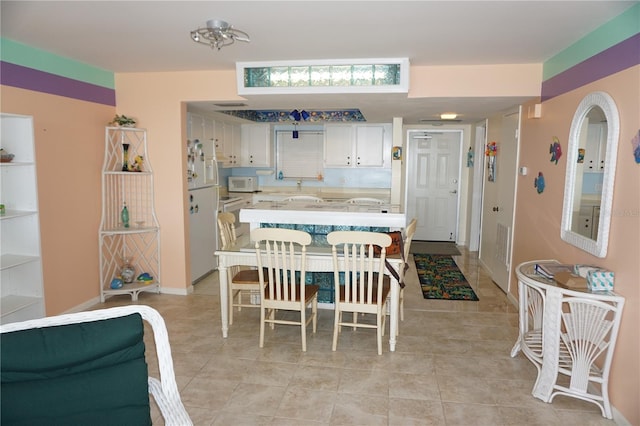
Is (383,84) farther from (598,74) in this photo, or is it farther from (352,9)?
(598,74)

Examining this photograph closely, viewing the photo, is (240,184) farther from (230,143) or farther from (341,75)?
(341,75)

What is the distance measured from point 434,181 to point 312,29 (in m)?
5.10

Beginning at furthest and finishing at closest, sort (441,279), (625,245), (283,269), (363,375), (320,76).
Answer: (441,279) < (320,76) < (283,269) < (363,375) < (625,245)

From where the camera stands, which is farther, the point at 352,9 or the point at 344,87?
the point at 344,87

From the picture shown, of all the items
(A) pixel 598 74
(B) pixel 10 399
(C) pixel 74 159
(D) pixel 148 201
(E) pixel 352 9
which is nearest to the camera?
(B) pixel 10 399

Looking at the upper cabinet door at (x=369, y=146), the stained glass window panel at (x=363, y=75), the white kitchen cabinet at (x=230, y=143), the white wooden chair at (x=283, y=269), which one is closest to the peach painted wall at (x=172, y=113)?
the stained glass window panel at (x=363, y=75)

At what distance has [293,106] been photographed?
5094mm

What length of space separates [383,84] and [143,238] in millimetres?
3023

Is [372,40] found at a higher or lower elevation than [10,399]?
higher

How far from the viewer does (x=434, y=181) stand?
7574mm

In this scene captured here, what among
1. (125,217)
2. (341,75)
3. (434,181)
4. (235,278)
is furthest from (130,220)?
(434,181)

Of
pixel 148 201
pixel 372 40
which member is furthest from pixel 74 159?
pixel 372 40

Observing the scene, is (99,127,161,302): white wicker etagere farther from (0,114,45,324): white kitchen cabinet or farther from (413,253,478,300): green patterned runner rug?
(413,253,478,300): green patterned runner rug

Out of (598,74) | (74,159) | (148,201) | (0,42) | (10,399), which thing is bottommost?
(10,399)
